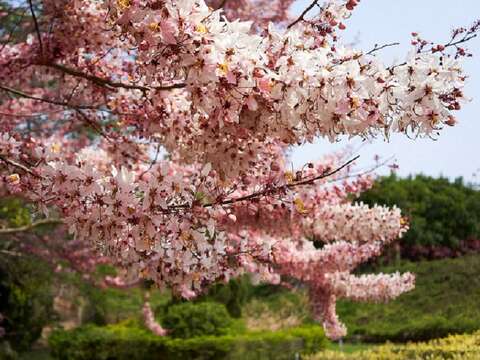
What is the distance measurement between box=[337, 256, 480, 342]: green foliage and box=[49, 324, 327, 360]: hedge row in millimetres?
2336

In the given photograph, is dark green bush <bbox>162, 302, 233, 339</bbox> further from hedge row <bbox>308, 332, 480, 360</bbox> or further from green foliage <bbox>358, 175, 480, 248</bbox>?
green foliage <bbox>358, 175, 480, 248</bbox>

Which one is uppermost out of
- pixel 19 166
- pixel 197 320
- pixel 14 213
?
pixel 14 213

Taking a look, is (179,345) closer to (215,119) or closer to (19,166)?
(19,166)

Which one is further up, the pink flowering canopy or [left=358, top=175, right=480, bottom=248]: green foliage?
[left=358, top=175, right=480, bottom=248]: green foliage

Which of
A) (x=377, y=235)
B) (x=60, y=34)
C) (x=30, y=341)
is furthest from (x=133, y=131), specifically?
(x=30, y=341)

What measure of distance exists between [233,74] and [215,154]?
74 cm

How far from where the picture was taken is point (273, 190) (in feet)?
9.27

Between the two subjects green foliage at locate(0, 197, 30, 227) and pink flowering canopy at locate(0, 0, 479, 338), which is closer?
pink flowering canopy at locate(0, 0, 479, 338)

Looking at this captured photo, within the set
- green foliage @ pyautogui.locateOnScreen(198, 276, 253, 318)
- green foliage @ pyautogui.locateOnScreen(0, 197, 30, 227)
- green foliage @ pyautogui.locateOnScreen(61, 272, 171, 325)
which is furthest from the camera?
green foliage @ pyautogui.locateOnScreen(61, 272, 171, 325)

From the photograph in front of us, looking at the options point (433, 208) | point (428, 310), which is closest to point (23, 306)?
point (428, 310)

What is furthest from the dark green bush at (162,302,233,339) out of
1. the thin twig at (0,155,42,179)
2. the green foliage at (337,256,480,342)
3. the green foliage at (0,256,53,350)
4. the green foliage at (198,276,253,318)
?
the thin twig at (0,155,42,179)

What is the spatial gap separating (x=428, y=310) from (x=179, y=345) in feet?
20.0

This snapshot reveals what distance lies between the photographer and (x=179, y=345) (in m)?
12.2

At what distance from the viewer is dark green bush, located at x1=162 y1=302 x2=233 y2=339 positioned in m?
12.7
